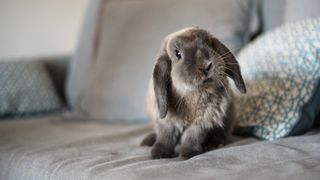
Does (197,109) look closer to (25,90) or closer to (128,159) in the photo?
(128,159)

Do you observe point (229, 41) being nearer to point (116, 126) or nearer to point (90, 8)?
point (116, 126)

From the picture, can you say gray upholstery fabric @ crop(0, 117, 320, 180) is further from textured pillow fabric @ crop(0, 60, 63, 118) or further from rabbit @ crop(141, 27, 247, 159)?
textured pillow fabric @ crop(0, 60, 63, 118)

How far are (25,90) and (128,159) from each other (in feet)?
3.37

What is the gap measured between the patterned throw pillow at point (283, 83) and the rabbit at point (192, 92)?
173 mm

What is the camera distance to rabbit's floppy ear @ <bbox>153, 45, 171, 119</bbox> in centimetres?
135

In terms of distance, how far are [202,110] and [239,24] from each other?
82 centimetres

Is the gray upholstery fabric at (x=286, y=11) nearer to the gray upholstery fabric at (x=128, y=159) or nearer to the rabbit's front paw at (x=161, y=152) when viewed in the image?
the gray upholstery fabric at (x=128, y=159)

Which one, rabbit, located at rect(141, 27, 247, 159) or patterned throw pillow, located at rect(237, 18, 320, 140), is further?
patterned throw pillow, located at rect(237, 18, 320, 140)

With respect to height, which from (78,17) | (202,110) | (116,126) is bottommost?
(116,126)

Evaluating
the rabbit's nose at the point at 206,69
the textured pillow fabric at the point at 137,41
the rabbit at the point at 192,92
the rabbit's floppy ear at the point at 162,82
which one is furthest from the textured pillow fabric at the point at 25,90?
the rabbit's nose at the point at 206,69

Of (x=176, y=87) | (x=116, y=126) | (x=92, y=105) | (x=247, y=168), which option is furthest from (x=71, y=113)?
(x=247, y=168)

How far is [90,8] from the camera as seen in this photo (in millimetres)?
2408

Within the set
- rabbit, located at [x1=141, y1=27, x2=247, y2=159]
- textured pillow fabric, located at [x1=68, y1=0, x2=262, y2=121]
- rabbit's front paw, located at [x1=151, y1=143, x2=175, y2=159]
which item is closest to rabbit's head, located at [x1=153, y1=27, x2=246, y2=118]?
rabbit, located at [x1=141, y1=27, x2=247, y2=159]

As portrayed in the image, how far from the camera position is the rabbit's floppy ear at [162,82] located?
135cm
